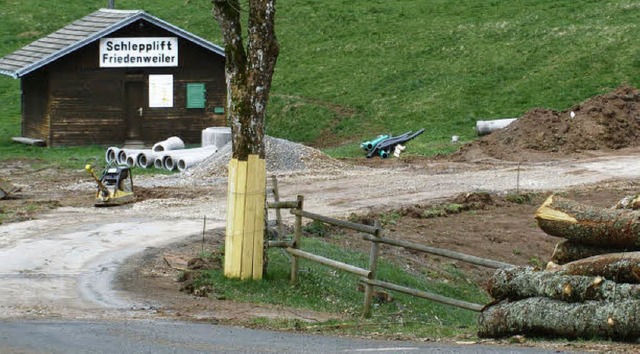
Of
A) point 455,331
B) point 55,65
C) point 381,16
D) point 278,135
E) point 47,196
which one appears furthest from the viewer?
point 381,16

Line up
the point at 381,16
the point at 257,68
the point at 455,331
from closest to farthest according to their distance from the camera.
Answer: the point at 455,331 → the point at 257,68 → the point at 381,16

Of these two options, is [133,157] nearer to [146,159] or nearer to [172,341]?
[146,159]

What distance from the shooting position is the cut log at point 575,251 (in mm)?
15570

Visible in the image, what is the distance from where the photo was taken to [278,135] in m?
46.4

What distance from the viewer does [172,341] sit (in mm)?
13680

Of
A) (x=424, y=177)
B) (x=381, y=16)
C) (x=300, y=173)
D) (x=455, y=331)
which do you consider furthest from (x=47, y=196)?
(x=381, y=16)

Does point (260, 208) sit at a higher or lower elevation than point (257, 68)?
lower

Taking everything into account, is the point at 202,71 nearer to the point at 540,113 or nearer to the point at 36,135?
the point at 36,135

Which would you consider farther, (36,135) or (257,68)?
(36,135)

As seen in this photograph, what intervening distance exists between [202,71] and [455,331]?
2961cm

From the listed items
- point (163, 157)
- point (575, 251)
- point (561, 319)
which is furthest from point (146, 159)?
point (561, 319)

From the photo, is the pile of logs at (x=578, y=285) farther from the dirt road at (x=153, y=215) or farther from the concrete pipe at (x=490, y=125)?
the concrete pipe at (x=490, y=125)

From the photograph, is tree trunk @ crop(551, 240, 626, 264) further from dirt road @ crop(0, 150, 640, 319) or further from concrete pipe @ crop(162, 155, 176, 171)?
concrete pipe @ crop(162, 155, 176, 171)

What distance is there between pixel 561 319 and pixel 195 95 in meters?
31.1
